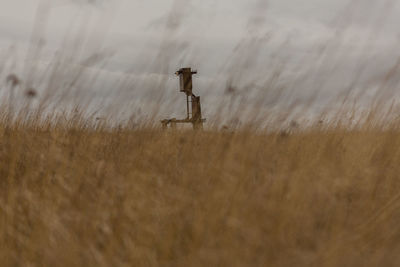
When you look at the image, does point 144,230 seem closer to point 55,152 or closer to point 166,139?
point 55,152

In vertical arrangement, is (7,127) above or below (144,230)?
above

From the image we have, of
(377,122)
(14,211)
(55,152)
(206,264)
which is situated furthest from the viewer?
(377,122)

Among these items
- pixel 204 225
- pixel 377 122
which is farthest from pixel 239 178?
pixel 377 122

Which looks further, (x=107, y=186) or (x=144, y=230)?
(x=107, y=186)

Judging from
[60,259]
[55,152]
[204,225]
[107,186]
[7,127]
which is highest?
[7,127]

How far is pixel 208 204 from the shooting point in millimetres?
1888

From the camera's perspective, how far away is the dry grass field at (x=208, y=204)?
5.62 feet

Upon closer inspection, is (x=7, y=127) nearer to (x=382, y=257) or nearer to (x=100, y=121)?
(x=100, y=121)

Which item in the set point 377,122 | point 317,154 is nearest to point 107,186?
point 317,154

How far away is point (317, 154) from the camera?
2672 mm

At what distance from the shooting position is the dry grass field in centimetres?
171

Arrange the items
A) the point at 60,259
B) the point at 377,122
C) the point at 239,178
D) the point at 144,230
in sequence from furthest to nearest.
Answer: the point at 377,122 → the point at 239,178 → the point at 144,230 → the point at 60,259

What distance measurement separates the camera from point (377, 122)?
3.35m

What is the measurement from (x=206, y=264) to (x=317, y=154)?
1276mm
